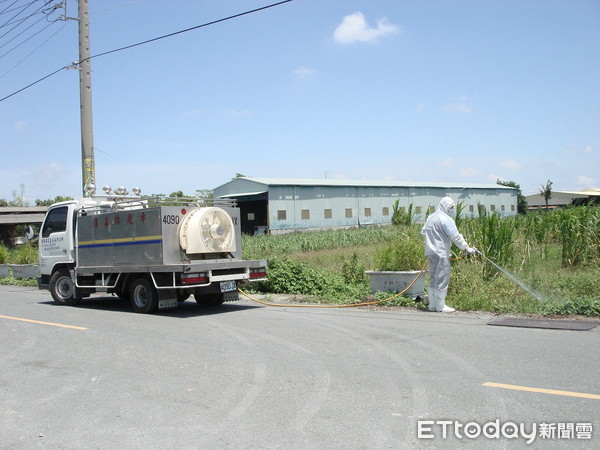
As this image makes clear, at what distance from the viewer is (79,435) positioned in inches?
191

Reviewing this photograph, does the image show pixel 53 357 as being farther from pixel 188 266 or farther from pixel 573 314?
pixel 573 314

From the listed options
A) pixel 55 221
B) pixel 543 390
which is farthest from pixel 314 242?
pixel 543 390

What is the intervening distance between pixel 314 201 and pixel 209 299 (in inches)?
1269

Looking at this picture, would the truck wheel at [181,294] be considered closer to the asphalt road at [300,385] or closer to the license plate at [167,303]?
the license plate at [167,303]

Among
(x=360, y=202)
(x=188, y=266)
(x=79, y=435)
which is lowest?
(x=79, y=435)

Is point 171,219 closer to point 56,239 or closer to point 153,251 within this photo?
point 153,251

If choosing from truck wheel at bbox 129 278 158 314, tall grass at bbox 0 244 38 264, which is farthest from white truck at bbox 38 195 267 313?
tall grass at bbox 0 244 38 264

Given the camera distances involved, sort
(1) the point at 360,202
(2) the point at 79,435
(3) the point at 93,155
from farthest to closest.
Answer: (1) the point at 360,202, (3) the point at 93,155, (2) the point at 79,435

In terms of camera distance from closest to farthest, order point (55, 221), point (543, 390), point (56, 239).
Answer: point (543, 390) → point (56, 239) → point (55, 221)

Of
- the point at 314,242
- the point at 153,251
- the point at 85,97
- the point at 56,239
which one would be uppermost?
the point at 85,97

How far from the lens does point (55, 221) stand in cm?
1416

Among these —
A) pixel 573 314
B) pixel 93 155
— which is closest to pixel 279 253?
pixel 93 155

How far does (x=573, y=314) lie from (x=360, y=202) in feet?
130

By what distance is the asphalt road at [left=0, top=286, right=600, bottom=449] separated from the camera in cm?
461
